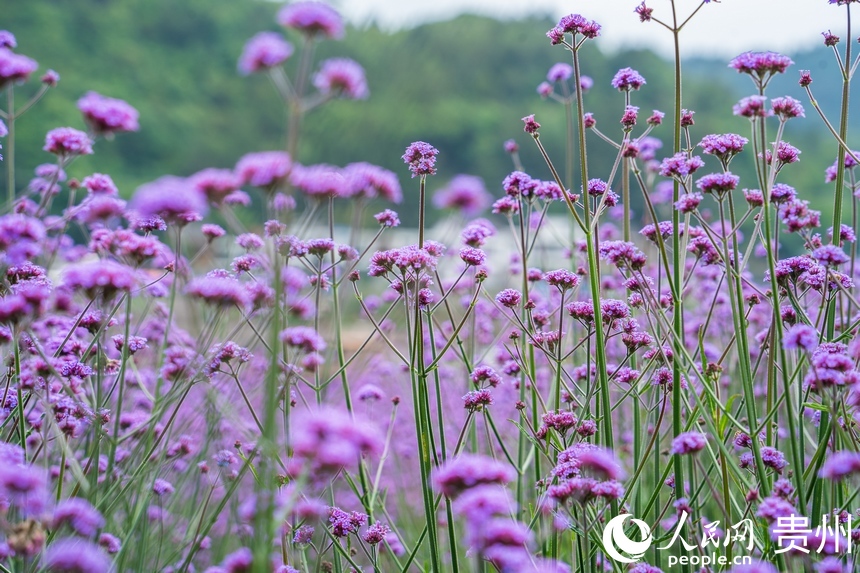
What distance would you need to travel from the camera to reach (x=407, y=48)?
42562 mm

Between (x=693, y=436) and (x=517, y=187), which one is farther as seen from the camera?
(x=517, y=187)

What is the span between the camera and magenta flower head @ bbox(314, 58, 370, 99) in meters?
1.59

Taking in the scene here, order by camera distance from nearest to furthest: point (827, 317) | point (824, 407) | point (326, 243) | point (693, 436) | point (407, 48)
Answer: point (693, 436)
point (824, 407)
point (326, 243)
point (827, 317)
point (407, 48)

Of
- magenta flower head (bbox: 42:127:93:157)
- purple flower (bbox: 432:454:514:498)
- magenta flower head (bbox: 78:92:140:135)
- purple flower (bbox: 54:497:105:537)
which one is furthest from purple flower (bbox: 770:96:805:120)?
purple flower (bbox: 54:497:105:537)

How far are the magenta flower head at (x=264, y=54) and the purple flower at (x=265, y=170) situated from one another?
0.59ft

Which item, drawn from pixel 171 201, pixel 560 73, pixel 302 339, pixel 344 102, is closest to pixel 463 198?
pixel 302 339

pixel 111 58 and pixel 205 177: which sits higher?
pixel 111 58

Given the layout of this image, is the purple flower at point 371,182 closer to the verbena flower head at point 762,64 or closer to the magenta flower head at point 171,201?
the magenta flower head at point 171,201

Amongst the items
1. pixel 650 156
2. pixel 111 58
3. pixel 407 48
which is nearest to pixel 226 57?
pixel 111 58

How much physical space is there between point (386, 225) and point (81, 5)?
36.9 metres

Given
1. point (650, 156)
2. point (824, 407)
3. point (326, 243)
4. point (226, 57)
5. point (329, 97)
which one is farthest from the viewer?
point (226, 57)

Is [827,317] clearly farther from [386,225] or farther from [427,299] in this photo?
[386,225]

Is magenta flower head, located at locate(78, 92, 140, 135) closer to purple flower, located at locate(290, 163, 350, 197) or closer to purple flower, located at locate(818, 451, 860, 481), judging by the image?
purple flower, located at locate(290, 163, 350, 197)
